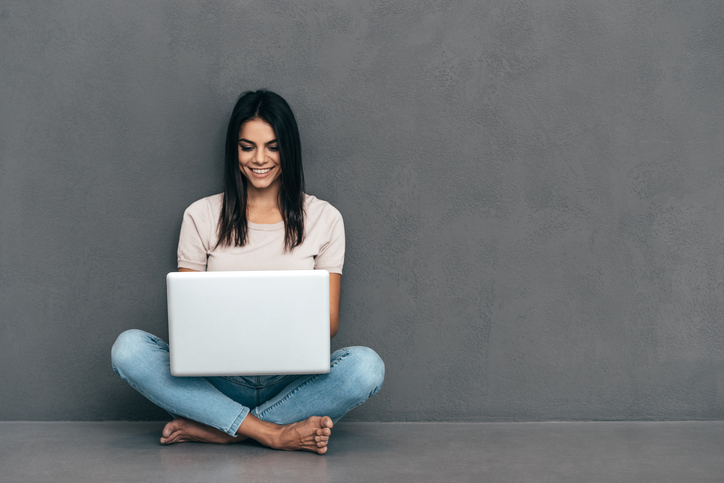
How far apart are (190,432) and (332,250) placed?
687 millimetres

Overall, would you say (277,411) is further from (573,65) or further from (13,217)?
(573,65)

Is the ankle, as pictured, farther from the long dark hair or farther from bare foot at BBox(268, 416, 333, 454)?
the long dark hair

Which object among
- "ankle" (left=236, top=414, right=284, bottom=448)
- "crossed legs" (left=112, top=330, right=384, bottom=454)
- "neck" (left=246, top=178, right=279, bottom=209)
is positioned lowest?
"ankle" (left=236, top=414, right=284, bottom=448)

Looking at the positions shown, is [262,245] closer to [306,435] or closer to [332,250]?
[332,250]

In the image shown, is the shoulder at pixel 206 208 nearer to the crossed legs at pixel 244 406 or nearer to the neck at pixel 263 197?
the neck at pixel 263 197

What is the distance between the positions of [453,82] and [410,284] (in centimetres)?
69

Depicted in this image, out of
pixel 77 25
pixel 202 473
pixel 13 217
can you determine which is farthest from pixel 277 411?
pixel 77 25

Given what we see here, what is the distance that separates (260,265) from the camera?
1.91 m

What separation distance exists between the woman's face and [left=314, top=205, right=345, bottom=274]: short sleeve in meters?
0.24

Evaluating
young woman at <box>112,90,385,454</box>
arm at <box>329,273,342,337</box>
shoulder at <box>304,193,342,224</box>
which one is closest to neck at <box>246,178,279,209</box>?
young woman at <box>112,90,385,454</box>

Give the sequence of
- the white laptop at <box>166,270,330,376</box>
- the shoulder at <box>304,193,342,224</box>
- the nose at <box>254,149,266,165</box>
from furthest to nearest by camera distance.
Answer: the shoulder at <box>304,193,342,224</box>
the nose at <box>254,149,266,165</box>
the white laptop at <box>166,270,330,376</box>

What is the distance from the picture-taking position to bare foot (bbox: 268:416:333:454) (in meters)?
1.71

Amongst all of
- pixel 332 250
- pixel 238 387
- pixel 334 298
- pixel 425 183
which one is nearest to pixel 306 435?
pixel 238 387

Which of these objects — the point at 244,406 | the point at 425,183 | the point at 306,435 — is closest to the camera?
the point at 306,435
